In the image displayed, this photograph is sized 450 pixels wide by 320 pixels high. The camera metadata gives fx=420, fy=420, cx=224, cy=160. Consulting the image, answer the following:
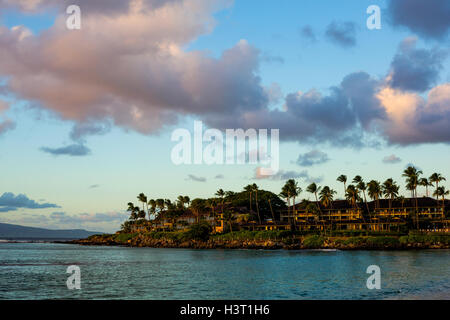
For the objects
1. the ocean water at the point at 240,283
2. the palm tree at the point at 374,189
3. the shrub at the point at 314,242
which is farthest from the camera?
the palm tree at the point at 374,189

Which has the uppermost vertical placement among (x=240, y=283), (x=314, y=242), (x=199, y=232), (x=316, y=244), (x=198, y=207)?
(x=198, y=207)

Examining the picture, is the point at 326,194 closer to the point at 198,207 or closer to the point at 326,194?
the point at 326,194

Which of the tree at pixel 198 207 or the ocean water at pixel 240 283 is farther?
the tree at pixel 198 207

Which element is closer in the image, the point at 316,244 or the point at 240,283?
the point at 240,283

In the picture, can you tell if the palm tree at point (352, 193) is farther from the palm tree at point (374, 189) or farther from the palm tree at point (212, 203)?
the palm tree at point (212, 203)

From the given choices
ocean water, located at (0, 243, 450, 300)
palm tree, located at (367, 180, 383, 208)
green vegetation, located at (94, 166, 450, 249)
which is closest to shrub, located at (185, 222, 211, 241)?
green vegetation, located at (94, 166, 450, 249)

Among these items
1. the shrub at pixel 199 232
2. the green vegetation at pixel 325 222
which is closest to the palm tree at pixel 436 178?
the green vegetation at pixel 325 222

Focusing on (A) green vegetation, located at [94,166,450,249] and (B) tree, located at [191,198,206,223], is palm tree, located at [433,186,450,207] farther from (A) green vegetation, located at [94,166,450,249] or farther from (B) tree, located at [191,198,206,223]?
(B) tree, located at [191,198,206,223]

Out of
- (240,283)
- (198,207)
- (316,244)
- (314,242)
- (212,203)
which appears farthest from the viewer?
(198,207)

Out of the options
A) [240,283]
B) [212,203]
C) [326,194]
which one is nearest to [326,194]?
[326,194]

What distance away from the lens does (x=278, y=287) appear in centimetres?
4625

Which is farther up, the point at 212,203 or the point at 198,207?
the point at 212,203
